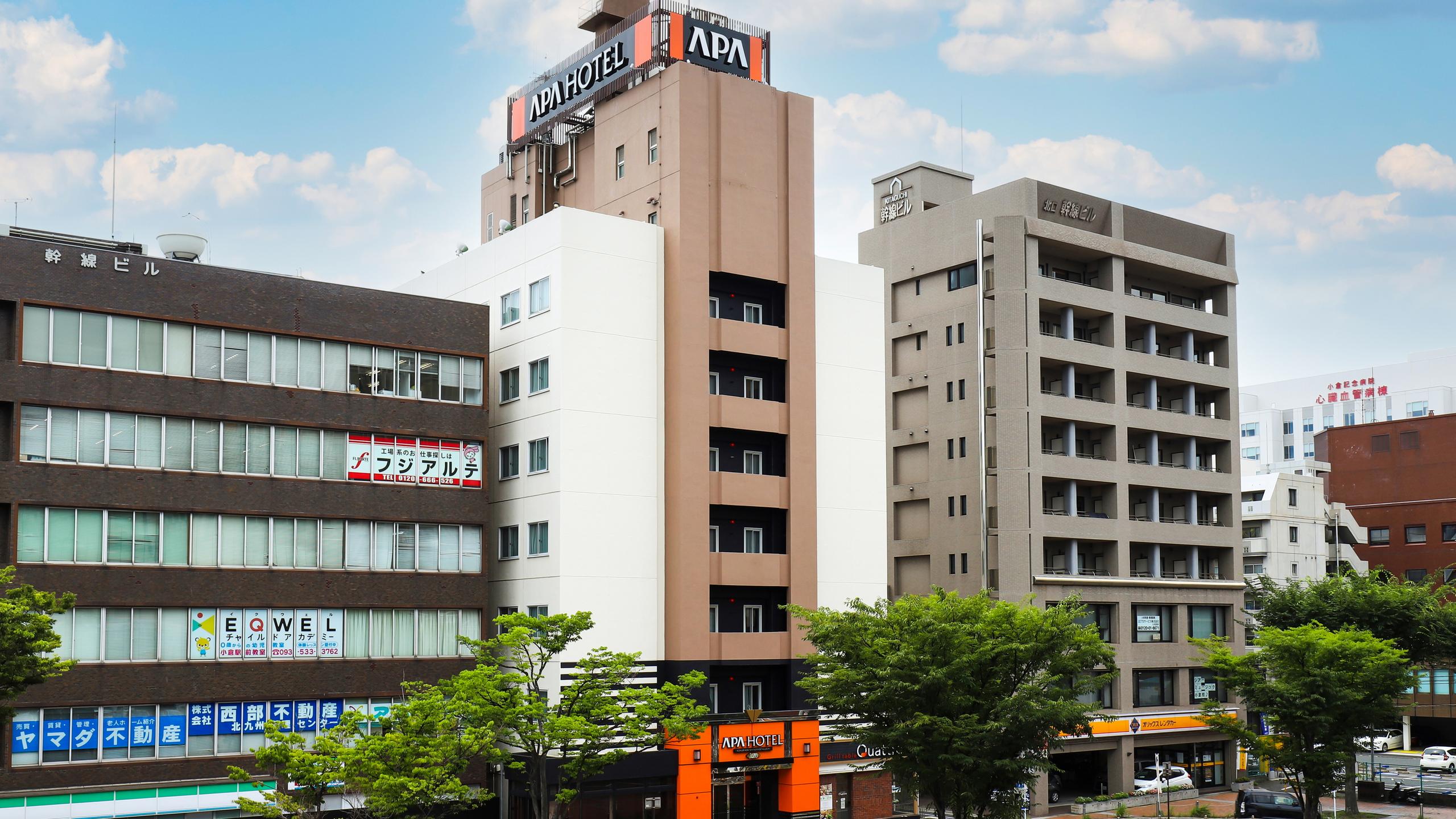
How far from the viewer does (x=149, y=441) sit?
1976 inches

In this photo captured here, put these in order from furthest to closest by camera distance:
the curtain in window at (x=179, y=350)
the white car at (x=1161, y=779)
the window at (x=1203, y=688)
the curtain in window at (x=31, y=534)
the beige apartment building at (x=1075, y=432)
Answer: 1. the window at (x=1203, y=688)
2. the white car at (x=1161, y=779)
3. the beige apartment building at (x=1075, y=432)
4. the curtain in window at (x=179, y=350)
5. the curtain in window at (x=31, y=534)

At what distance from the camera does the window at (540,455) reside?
57562mm

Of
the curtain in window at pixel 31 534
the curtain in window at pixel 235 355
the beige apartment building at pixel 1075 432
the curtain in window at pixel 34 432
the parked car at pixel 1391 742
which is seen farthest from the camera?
the parked car at pixel 1391 742

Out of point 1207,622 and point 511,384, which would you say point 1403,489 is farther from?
point 511,384

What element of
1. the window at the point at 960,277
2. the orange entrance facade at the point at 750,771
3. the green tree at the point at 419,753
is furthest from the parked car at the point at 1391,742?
the green tree at the point at 419,753

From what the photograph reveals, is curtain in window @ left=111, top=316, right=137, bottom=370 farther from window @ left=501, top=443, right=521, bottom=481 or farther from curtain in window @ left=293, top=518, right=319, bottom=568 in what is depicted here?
window @ left=501, top=443, right=521, bottom=481

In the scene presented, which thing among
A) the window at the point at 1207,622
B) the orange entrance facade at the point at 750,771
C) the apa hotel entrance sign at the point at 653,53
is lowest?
the orange entrance facade at the point at 750,771

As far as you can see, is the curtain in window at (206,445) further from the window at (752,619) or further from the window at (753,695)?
the window at (753,695)

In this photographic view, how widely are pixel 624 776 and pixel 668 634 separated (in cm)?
635

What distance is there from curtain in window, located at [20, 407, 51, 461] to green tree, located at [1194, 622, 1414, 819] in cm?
4997

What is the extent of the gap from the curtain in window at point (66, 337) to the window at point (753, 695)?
3145 centimetres

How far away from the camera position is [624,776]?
55.6 metres

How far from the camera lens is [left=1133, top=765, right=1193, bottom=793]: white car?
7744 cm

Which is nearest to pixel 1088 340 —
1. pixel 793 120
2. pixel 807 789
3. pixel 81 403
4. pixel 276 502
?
pixel 793 120
